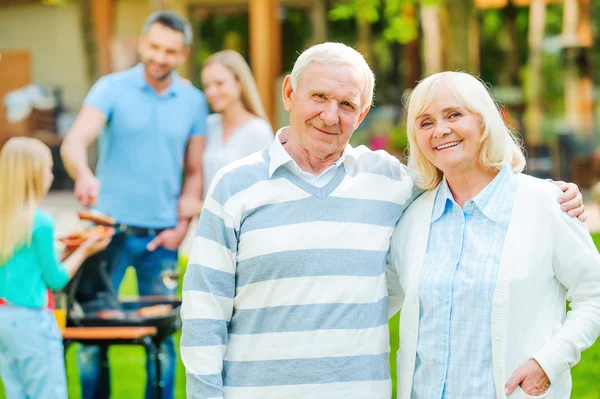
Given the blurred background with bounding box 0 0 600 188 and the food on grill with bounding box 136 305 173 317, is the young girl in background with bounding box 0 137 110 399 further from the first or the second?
the blurred background with bounding box 0 0 600 188

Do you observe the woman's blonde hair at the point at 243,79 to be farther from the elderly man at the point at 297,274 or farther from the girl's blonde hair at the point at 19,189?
the elderly man at the point at 297,274

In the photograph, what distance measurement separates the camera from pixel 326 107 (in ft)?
8.96

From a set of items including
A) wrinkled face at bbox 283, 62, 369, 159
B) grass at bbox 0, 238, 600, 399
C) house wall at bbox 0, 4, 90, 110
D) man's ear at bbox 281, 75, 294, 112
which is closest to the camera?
wrinkled face at bbox 283, 62, 369, 159

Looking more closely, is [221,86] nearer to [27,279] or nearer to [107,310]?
[107,310]

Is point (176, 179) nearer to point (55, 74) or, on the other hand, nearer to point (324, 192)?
point (324, 192)

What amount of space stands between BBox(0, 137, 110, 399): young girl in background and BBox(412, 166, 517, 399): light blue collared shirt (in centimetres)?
182

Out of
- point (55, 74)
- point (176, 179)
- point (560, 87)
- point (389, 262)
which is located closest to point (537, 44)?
point (560, 87)

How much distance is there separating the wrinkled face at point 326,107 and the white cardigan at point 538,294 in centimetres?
43

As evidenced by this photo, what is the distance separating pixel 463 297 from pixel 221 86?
2.89 metres

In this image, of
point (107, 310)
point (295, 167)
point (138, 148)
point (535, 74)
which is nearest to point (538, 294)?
point (295, 167)

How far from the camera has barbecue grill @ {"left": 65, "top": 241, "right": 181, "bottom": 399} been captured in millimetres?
4312

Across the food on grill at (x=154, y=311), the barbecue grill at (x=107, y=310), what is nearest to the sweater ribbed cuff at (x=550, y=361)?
the barbecue grill at (x=107, y=310)

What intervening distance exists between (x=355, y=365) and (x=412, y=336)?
21cm

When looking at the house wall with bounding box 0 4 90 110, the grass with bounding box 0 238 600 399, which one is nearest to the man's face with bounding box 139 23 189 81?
the grass with bounding box 0 238 600 399
